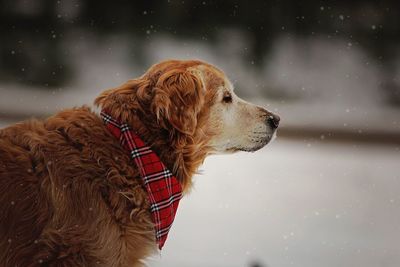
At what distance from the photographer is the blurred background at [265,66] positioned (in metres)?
5.03

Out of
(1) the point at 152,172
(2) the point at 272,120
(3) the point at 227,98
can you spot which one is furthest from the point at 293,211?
(1) the point at 152,172

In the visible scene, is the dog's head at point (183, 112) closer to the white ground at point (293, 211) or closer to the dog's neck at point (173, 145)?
the dog's neck at point (173, 145)

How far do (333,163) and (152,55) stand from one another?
2016mm

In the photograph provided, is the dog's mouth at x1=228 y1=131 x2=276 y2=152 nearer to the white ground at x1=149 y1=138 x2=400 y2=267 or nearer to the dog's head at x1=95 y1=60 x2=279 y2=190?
the dog's head at x1=95 y1=60 x2=279 y2=190

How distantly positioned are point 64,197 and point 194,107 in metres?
0.62

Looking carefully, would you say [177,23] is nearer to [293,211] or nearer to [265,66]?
[265,66]

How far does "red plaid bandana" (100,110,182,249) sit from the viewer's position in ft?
6.53

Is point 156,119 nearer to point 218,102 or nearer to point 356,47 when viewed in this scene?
point 218,102

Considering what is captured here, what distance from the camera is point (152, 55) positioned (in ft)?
17.5

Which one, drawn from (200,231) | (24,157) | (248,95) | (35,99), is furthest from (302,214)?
(35,99)

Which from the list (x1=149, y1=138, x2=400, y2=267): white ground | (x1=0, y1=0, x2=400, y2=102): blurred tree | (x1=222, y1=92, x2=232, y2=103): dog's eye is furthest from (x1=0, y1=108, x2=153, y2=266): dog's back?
(x1=0, y1=0, x2=400, y2=102): blurred tree

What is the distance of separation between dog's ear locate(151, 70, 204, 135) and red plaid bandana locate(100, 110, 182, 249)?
0.42 ft

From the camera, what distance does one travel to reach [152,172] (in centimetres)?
200

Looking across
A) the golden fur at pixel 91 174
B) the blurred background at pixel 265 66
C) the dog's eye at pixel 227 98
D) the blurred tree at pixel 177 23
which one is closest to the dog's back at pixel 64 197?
the golden fur at pixel 91 174
